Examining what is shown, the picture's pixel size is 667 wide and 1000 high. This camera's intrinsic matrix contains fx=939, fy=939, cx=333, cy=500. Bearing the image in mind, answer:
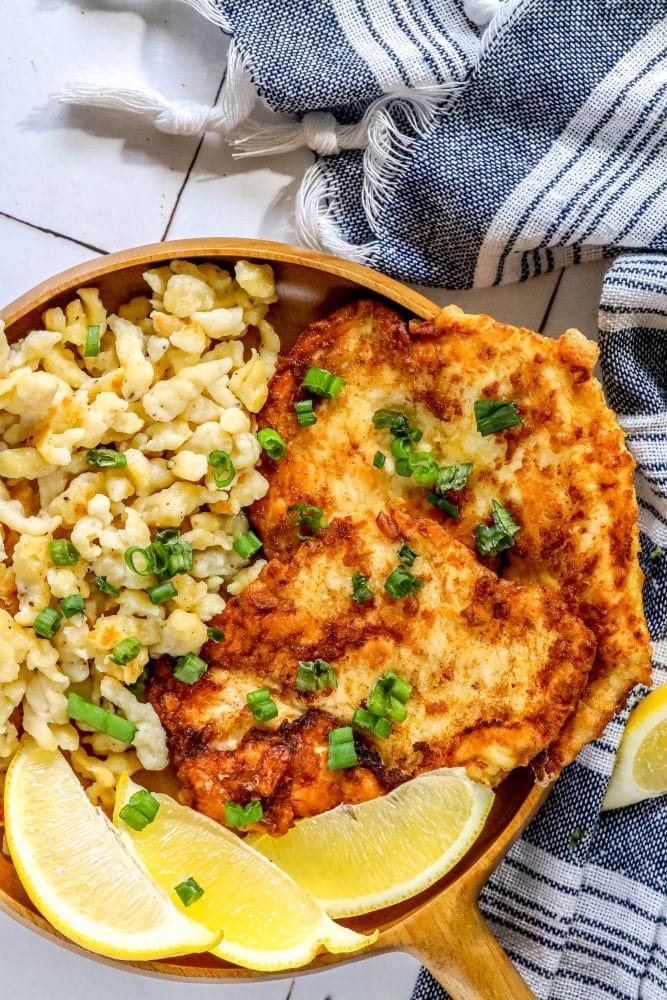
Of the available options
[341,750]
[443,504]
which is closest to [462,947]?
[341,750]

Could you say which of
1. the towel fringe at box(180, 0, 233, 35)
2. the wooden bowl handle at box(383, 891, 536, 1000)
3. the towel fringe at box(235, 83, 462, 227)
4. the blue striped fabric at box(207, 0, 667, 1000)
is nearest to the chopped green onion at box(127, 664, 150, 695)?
the wooden bowl handle at box(383, 891, 536, 1000)

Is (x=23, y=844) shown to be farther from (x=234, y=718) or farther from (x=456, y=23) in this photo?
(x=456, y=23)

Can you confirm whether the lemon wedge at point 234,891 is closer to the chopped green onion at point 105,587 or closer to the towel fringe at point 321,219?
the chopped green onion at point 105,587

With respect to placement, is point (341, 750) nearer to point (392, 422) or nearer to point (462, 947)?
point (462, 947)

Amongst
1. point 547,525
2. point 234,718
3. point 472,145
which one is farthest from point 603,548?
point 472,145

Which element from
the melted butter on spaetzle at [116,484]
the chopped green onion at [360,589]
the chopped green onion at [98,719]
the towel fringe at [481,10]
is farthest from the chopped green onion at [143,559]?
the towel fringe at [481,10]

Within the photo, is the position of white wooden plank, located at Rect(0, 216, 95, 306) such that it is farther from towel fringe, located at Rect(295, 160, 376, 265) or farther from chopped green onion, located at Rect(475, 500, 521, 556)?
chopped green onion, located at Rect(475, 500, 521, 556)
